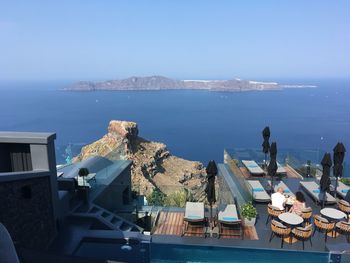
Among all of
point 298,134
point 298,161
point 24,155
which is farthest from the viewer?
point 298,134

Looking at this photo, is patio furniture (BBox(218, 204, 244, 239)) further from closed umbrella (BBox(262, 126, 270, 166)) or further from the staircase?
closed umbrella (BBox(262, 126, 270, 166))

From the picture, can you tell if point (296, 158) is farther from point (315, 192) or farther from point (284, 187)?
point (315, 192)

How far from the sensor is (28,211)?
23.6ft

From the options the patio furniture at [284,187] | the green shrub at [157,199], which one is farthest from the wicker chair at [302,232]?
the green shrub at [157,199]

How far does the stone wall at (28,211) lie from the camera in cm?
654

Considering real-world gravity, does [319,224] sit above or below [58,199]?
below

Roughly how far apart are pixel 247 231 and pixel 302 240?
158cm

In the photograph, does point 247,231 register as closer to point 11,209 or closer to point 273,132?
point 11,209

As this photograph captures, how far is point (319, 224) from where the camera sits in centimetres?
908

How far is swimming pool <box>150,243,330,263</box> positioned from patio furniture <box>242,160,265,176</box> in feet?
23.6

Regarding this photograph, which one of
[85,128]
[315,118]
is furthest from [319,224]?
[315,118]

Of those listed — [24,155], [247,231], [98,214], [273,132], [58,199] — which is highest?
[24,155]

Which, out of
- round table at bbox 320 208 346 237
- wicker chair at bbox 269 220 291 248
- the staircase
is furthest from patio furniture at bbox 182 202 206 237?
round table at bbox 320 208 346 237

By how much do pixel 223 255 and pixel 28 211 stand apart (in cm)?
455
